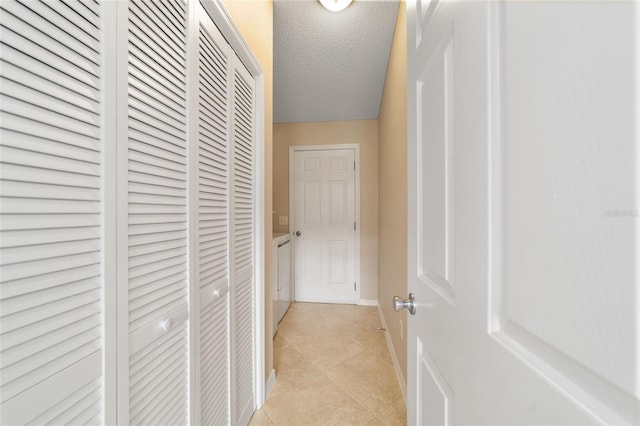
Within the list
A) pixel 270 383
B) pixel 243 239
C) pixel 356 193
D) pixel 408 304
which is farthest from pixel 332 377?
pixel 356 193

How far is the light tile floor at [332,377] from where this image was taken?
1526 millimetres

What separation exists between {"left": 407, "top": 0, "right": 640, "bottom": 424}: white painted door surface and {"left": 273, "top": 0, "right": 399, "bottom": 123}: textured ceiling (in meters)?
1.50

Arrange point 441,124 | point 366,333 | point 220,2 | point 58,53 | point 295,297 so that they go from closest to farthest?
point 58,53
point 441,124
point 220,2
point 366,333
point 295,297

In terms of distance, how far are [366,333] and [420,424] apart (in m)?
1.93

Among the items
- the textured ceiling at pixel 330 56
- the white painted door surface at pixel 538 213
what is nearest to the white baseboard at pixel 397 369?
the white painted door surface at pixel 538 213

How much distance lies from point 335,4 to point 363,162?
200cm

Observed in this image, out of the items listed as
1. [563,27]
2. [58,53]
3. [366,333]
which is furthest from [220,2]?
[366,333]

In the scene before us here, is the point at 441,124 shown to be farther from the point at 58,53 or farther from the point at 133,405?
the point at 133,405

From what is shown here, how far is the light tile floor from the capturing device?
1526 mm

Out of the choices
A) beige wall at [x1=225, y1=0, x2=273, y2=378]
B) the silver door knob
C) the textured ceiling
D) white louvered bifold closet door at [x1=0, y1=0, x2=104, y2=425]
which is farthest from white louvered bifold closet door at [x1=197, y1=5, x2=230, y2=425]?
the textured ceiling

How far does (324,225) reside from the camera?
357 cm

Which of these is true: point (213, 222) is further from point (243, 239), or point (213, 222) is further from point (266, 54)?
point (266, 54)

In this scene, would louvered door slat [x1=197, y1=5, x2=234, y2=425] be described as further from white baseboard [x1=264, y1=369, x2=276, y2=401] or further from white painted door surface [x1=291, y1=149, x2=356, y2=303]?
white painted door surface [x1=291, y1=149, x2=356, y2=303]

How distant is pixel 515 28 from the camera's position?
36 centimetres
